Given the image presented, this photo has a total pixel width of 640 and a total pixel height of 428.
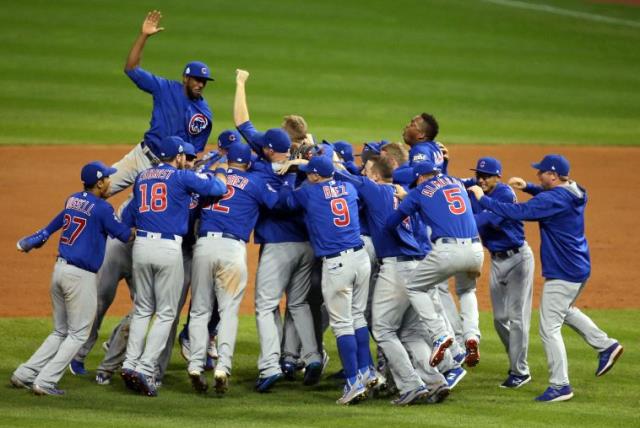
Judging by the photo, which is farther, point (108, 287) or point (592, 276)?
point (592, 276)

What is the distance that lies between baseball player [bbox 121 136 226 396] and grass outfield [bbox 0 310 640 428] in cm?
32

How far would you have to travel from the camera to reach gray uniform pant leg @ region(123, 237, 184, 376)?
33.3 ft

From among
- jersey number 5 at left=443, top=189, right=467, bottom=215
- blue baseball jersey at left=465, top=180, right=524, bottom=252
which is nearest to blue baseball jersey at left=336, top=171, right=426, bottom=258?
jersey number 5 at left=443, top=189, right=467, bottom=215

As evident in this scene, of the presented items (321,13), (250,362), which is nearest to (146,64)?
(321,13)

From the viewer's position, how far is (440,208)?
33.1 feet

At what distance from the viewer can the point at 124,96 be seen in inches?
963

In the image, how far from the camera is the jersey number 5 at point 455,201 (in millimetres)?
10109

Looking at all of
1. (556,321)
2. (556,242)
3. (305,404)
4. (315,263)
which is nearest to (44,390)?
(305,404)

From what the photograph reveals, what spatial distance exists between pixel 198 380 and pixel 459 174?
1027 cm

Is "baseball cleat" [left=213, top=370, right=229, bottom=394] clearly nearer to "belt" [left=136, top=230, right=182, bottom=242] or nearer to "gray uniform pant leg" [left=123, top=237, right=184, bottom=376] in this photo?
"gray uniform pant leg" [left=123, top=237, right=184, bottom=376]

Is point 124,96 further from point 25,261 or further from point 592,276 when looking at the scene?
point 592,276

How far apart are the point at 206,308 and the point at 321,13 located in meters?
21.2

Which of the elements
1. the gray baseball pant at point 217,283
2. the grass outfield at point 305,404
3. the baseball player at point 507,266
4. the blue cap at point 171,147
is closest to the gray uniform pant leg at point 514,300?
the baseball player at point 507,266

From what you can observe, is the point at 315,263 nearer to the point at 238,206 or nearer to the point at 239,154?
the point at 238,206
